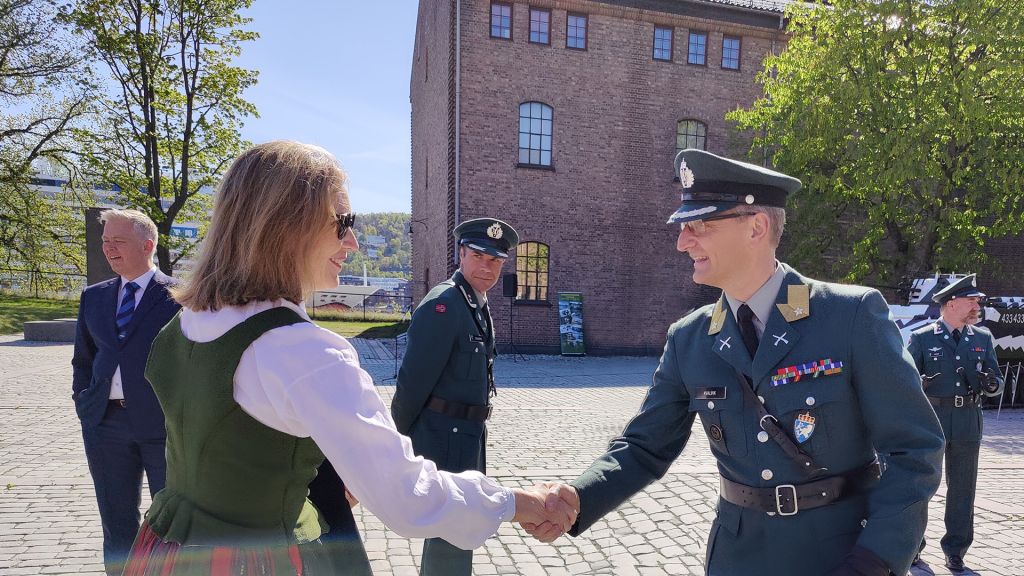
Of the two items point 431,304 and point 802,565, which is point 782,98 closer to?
point 431,304

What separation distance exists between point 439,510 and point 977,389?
17.0 ft

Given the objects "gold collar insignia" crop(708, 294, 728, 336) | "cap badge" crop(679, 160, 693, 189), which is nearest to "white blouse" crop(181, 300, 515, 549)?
"gold collar insignia" crop(708, 294, 728, 336)

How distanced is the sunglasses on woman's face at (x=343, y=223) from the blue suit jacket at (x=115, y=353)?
244 centimetres

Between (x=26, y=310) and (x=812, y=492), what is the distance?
3175cm

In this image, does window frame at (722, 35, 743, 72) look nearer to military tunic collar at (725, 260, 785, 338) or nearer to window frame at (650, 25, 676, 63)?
window frame at (650, 25, 676, 63)

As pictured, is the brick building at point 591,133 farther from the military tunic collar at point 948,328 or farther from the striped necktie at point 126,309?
the striped necktie at point 126,309

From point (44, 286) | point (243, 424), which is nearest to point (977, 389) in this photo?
point (243, 424)

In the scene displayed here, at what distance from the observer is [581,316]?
1827 centimetres

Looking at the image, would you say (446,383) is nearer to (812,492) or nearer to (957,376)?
(812,492)

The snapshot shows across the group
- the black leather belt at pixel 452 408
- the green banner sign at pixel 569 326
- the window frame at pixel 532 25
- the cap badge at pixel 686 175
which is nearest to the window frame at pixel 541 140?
the window frame at pixel 532 25

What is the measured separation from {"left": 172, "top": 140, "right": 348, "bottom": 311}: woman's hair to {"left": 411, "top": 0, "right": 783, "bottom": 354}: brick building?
16.2 m

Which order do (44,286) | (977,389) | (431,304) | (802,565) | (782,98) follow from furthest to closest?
(44,286)
(782,98)
(977,389)
(431,304)
(802,565)

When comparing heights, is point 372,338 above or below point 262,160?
below

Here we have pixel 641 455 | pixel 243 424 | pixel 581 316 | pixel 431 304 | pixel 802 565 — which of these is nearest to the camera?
pixel 243 424
